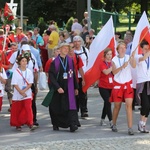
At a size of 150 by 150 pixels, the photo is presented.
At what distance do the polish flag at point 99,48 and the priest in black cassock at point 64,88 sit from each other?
0.89 m

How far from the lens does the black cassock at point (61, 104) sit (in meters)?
11.2

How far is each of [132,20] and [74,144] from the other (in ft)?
59.8

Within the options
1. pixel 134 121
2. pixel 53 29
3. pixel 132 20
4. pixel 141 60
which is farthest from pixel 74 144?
pixel 132 20

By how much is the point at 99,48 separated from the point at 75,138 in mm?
2558

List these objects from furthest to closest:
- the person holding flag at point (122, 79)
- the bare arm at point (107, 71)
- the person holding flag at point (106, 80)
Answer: the person holding flag at point (106, 80) < the bare arm at point (107, 71) < the person holding flag at point (122, 79)

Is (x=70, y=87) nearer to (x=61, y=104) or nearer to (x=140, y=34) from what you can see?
(x=61, y=104)

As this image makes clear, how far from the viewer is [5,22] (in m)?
24.7

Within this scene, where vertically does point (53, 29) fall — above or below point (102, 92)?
above

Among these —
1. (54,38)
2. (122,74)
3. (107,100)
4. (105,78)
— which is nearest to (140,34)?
(122,74)

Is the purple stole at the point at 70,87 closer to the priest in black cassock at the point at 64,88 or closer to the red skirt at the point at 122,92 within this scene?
the priest in black cassock at the point at 64,88

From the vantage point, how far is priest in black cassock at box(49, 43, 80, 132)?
11188mm

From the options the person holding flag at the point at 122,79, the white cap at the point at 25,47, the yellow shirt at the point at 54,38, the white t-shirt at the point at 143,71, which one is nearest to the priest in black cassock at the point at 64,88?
the person holding flag at the point at 122,79

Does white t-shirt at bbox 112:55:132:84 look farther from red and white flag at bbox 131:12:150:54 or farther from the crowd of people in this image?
red and white flag at bbox 131:12:150:54

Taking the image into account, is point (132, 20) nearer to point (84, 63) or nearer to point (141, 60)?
point (84, 63)
